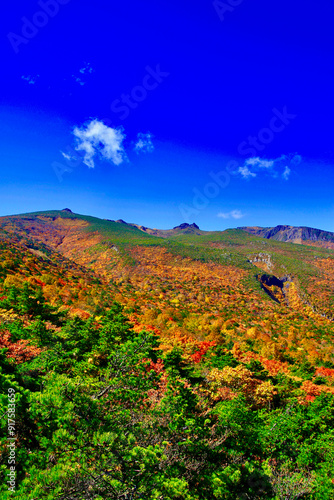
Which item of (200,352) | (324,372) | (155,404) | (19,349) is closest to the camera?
(155,404)

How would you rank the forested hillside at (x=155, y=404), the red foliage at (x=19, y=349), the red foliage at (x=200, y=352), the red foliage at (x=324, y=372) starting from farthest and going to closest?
the red foliage at (x=324, y=372) < the red foliage at (x=200, y=352) < the red foliage at (x=19, y=349) < the forested hillside at (x=155, y=404)

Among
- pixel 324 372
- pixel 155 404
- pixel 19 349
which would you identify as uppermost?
pixel 19 349

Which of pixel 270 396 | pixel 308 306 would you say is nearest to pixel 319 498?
pixel 270 396

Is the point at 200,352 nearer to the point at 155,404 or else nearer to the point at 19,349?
the point at 155,404

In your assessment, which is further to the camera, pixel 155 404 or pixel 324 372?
pixel 324 372

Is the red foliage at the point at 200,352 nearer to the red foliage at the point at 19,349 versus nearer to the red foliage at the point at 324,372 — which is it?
the red foliage at the point at 324,372

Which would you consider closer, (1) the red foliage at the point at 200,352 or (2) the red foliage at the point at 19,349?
(2) the red foliage at the point at 19,349

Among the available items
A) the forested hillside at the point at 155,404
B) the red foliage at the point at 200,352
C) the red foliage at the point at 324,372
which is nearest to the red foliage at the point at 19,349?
the forested hillside at the point at 155,404

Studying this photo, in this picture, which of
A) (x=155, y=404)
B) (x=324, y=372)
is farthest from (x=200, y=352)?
(x=324, y=372)

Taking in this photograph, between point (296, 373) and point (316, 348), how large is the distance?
44.5ft

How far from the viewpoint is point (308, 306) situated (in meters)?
52.6

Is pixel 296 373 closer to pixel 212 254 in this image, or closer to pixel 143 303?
pixel 143 303

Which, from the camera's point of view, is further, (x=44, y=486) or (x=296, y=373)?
(x=296, y=373)

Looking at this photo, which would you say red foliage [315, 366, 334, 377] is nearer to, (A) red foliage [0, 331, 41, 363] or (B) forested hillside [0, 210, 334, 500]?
(B) forested hillside [0, 210, 334, 500]
